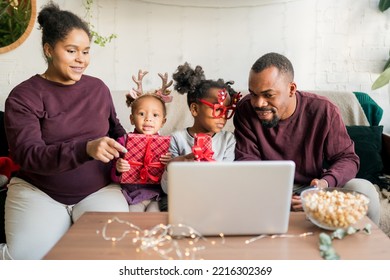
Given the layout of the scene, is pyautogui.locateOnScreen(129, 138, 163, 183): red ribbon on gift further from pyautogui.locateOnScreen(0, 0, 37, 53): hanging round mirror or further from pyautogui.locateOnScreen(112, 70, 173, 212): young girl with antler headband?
pyautogui.locateOnScreen(0, 0, 37, 53): hanging round mirror

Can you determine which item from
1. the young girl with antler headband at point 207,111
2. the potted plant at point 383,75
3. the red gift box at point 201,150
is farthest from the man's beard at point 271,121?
the potted plant at point 383,75

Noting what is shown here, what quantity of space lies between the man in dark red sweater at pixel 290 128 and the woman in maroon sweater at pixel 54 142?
625mm

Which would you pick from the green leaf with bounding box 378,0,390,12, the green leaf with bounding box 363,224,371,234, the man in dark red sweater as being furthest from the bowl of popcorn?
the green leaf with bounding box 378,0,390,12

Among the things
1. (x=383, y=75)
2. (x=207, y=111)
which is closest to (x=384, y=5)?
(x=383, y=75)

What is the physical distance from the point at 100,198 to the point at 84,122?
325 mm

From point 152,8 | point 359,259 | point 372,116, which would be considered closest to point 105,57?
point 152,8

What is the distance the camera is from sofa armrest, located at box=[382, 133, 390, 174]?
88.0 inches

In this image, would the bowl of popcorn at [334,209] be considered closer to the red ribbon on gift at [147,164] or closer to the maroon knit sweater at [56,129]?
the red ribbon on gift at [147,164]

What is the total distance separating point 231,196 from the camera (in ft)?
3.47

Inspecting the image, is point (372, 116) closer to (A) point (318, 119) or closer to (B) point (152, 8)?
(A) point (318, 119)

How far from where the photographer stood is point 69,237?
3.66 ft

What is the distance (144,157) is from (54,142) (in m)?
0.36

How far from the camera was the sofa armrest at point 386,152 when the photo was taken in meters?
2.23

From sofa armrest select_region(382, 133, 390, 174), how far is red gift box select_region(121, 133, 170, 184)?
4.23 ft
